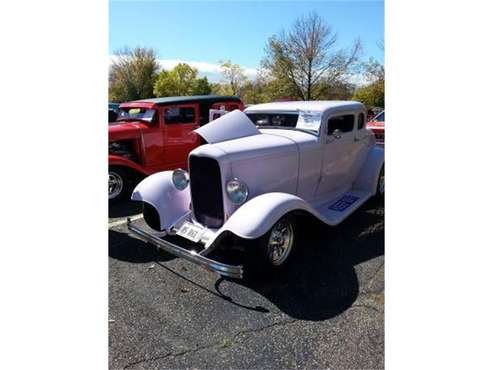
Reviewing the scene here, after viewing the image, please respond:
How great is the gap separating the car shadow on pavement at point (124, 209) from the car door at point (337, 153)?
280 centimetres

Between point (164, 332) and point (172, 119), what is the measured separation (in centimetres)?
488

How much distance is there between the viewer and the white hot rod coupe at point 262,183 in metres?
3.01

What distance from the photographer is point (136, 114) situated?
680 centimetres

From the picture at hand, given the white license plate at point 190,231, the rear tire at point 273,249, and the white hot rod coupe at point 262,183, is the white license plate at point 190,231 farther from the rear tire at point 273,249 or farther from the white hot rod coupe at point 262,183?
the rear tire at point 273,249

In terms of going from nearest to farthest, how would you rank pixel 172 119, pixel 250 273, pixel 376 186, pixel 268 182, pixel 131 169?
pixel 250 273
pixel 268 182
pixel 376 186
pixel 131 169
pixel 172 119

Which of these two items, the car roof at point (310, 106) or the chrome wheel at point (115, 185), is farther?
the chrome wheel at point (115, 185)

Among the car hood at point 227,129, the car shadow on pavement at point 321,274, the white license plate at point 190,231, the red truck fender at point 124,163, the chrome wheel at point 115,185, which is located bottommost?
the car shadow on pavement at point 321,274

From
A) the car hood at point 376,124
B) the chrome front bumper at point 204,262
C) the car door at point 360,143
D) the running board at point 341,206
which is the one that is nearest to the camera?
the chrome front bumper at point 204,262

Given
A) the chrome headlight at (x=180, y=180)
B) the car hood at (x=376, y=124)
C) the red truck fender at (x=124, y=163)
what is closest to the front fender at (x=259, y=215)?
the chrome headlight at (x=180, y=180)

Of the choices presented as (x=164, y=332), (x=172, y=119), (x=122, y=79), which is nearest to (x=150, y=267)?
(x=164, y=332)

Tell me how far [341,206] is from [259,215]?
74.9 inches

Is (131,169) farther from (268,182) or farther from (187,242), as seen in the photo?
(268,182)

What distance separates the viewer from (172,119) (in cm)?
667

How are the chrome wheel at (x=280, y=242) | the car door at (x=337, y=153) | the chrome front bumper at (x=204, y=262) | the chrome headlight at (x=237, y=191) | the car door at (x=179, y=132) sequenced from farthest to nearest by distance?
the car door at (x=179, y=132)
the car door at (x=337, y=153)
the chrome headlight at (x=237, y=191)
the chrome wheel at (x=280, y=242)
the chrome front bumper at (x=204, y=262)
